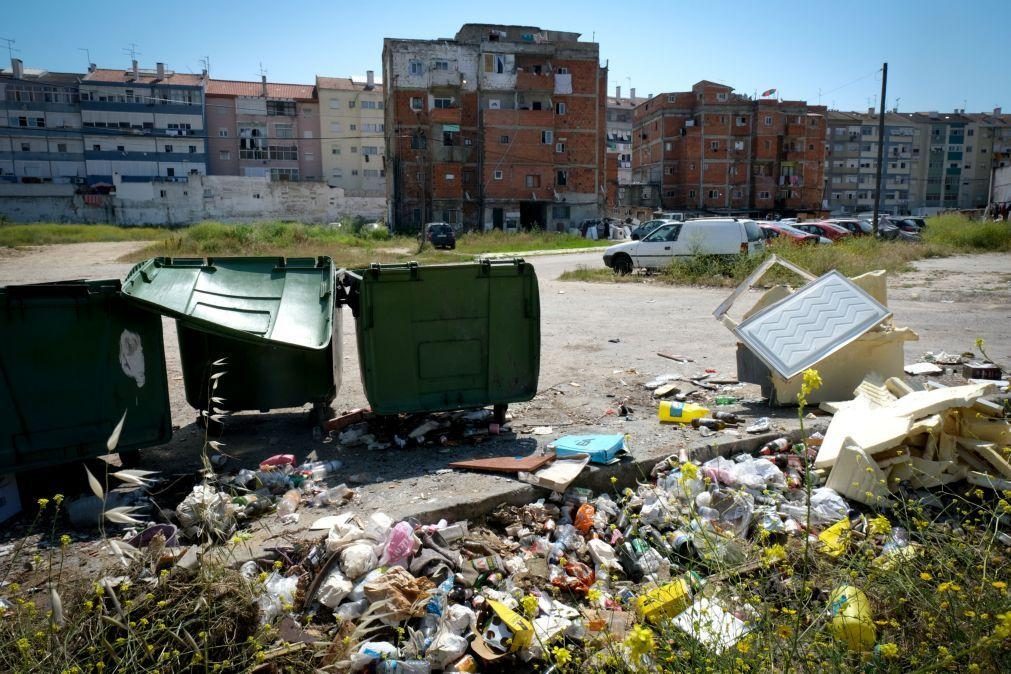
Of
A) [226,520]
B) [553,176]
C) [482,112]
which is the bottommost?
[226,520]

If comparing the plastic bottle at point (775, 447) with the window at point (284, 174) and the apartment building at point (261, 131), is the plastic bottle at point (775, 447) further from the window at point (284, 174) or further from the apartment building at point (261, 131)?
the window at point (284, 174)

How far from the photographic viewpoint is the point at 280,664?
8.12ft

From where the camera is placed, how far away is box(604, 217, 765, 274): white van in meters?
17.1

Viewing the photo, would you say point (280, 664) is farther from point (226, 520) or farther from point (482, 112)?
point (482, 112)

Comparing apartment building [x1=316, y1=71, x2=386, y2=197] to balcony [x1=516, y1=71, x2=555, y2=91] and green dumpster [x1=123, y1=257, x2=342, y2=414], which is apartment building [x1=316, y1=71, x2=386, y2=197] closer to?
balcony [x1=516, y1=71, x2=555, y2=91]

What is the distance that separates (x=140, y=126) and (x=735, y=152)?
57414 millimetres

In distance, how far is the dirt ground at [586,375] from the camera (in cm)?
434

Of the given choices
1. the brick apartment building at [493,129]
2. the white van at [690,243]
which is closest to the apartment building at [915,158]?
the brick apartment building at [493,129]

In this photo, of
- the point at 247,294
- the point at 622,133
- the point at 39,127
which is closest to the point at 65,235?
the point at 39,127

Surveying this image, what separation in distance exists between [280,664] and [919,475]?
357cm

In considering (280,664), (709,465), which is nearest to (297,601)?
(280,664)

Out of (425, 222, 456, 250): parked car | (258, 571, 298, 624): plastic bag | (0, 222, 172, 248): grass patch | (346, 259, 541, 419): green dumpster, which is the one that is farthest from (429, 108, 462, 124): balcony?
(258, 571, 298, 624): plastic bag

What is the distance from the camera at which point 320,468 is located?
4.38m

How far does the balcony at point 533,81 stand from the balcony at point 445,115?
5.44m
